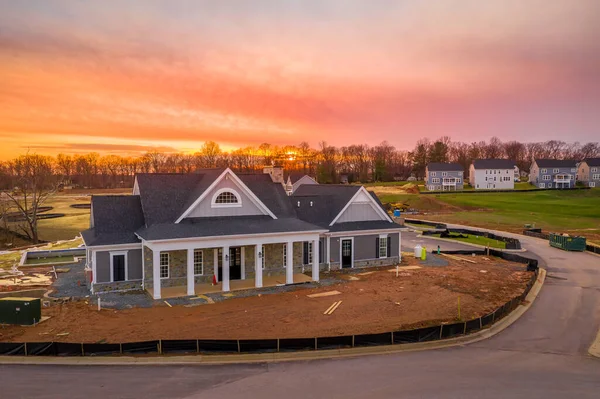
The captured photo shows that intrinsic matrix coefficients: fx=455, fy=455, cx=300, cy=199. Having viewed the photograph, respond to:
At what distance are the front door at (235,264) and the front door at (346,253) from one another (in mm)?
8634

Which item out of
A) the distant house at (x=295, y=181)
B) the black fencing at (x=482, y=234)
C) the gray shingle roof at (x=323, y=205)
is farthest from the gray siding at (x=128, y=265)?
the distant house at (x=295, y=181)

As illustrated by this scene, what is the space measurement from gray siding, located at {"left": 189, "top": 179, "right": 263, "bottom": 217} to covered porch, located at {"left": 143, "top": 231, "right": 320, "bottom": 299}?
2.29 m

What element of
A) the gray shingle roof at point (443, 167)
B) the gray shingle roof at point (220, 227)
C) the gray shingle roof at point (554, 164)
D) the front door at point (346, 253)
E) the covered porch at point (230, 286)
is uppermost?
the gray shingle roof at point (554, 164)

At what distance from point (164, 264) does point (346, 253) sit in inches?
544

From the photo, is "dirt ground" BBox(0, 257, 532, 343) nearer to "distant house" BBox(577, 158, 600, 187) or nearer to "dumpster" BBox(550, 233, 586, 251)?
"dumpster" BBox(550, 233, 586, 251)

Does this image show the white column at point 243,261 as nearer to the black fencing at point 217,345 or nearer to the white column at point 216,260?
the white column at point 216,260

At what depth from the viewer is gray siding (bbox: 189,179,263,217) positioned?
96.8ft

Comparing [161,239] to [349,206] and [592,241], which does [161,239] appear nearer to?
[349,206]


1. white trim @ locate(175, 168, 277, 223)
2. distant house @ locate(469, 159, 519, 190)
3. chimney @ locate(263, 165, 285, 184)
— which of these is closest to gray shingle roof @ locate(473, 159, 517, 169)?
distant house @ locate(469, 159, 519, 190)

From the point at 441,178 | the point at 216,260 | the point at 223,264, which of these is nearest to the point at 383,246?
the point at 216,260

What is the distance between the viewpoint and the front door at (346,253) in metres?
34.9

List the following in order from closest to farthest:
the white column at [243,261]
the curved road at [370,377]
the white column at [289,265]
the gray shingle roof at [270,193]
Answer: the curved road at [370,377]
the white column at [289,265]
the white column at [243,261]
the gray shingle roof at [270,193]

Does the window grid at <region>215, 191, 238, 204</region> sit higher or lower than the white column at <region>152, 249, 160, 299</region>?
higher

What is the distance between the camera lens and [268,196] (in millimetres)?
34000
